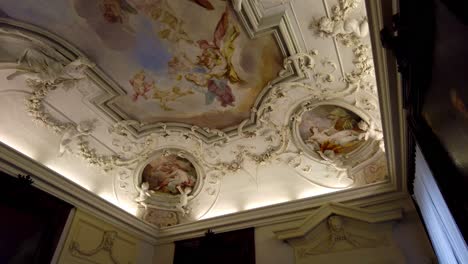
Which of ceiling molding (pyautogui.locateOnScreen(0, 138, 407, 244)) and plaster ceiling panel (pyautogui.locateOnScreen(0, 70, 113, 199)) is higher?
plaster ceiling panel (pyautogui.locateOnScreen(0, 70, 113, 199))

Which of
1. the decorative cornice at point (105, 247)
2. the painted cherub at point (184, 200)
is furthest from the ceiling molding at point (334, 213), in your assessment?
the decorative cornice at point (105, 247)

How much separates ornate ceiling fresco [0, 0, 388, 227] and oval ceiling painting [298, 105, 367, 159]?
3 centimetres

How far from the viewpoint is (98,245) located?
7.96 meters

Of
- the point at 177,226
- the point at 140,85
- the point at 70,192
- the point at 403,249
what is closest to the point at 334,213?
the point at 403,249

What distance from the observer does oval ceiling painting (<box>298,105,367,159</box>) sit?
769 centimetres

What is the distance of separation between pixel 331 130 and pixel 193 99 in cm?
363

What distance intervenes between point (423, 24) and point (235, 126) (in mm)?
6648

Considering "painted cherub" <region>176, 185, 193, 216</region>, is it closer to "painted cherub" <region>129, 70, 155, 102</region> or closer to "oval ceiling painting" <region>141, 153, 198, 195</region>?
"oval ceiling painting" <region>141, 153, 198, 195</region>

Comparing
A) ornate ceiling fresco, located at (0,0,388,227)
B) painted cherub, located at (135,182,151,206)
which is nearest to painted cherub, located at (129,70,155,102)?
ornate ceiling fresco, located at (0,0,388,227)

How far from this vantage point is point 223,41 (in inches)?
268

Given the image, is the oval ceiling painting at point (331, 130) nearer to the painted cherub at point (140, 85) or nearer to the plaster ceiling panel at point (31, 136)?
the painted cherub at point (140, 85)

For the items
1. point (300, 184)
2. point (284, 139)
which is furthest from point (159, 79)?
Answer: point (300, 184)

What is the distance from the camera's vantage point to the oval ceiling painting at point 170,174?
9539 mm

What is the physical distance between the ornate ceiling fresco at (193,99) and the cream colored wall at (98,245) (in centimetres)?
84
